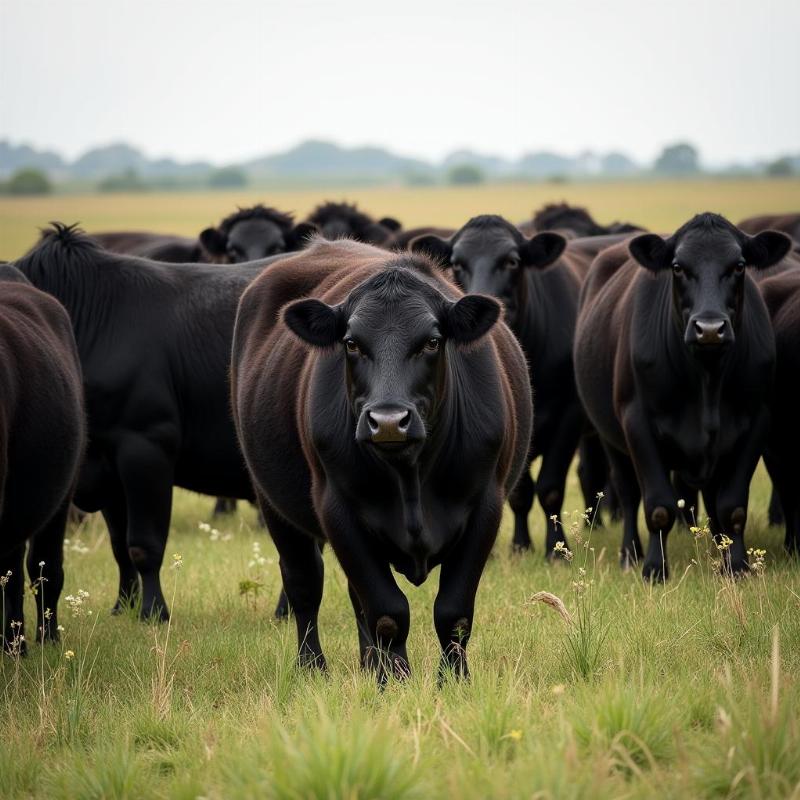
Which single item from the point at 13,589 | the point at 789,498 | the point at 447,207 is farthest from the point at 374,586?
the point at 447,207

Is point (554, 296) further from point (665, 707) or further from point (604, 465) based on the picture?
point (665, 707)

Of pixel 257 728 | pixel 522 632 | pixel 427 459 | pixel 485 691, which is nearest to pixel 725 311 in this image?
pixel 522 632

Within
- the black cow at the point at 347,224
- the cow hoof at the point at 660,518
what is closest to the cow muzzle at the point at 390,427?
the cow hoof at the point at 660,518

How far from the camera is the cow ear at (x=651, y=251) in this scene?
855 cm

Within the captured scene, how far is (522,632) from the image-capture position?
6461 millimetres

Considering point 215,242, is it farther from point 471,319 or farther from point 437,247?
point 471,319

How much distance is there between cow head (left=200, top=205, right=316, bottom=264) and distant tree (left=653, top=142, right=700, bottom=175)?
168 meters

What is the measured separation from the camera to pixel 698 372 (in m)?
8.30

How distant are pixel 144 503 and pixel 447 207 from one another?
7537 centimetres

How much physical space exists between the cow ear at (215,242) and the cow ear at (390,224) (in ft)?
12.9

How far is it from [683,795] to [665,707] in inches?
31.7

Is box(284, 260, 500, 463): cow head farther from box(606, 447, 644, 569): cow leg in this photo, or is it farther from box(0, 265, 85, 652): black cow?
box(606, 447, 644, 569): cow leg

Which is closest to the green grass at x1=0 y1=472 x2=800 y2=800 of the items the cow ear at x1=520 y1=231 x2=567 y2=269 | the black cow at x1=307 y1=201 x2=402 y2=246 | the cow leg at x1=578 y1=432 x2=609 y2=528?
the cow ear at x1=520 y1=231 x2=567 y2=269

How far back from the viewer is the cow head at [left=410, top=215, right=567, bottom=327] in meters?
10.4
